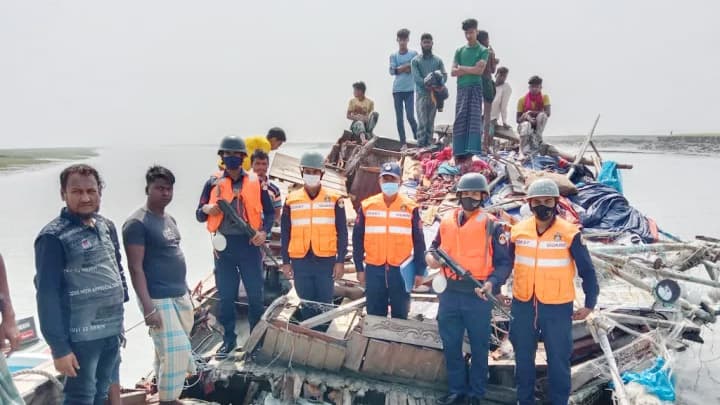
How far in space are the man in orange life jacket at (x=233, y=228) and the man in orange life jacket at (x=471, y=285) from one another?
1706mm

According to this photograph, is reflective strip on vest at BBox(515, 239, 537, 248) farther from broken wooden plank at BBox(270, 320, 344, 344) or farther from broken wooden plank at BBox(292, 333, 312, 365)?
broken wooden plank at BBox(292, 333, 312, 365)

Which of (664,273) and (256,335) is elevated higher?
(664,273)

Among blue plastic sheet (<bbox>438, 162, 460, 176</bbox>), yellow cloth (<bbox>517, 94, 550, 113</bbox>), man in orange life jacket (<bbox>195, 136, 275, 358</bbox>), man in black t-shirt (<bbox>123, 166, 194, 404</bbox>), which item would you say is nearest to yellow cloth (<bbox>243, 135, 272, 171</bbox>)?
man in orange life jacket (<bbox>195, 136, 275, 358</bbox>)

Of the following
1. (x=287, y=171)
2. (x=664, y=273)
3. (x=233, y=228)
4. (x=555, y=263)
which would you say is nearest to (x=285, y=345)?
(x=233, y=228)

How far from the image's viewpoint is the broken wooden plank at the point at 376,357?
434 cm

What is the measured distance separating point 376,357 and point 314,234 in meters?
1.22

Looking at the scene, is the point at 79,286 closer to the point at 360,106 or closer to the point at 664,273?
the point at 664,273

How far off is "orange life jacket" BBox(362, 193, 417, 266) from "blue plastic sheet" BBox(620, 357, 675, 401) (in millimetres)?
2217

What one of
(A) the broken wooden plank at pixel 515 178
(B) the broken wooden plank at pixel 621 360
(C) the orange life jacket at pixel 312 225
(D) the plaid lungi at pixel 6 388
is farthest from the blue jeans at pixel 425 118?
(D) the plaid lungi at pixel 6 388

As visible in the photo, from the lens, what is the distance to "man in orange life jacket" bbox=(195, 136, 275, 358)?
4594 mm

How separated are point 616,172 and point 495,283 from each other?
562 cm

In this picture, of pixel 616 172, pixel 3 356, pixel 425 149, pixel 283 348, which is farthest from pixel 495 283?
pixel 425 149

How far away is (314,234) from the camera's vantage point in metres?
4.61

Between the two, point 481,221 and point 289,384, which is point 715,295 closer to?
point 481,221
